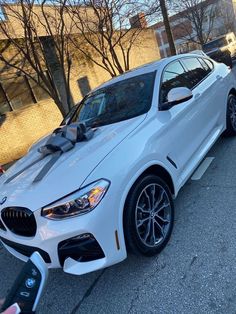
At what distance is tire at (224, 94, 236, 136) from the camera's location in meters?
5.21

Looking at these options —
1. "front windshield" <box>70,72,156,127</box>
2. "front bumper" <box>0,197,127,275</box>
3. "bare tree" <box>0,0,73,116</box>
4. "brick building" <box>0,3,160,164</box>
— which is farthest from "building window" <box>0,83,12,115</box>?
"front bumper" <box>0,197,127,275</box>

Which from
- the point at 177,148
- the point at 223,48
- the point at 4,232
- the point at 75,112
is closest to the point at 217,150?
the point at 177,148

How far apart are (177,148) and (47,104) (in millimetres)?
10146

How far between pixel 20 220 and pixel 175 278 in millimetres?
1382

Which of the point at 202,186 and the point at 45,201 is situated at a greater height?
the point at 45,201

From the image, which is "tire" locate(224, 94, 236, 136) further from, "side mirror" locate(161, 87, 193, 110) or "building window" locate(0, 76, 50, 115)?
"building window" locate(0, 76, 50, 115)

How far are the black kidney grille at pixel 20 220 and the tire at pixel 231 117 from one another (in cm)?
369

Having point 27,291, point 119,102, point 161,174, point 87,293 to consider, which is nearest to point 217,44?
point 119,102

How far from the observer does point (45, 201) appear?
8.43 feet

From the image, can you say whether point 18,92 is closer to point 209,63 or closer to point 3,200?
point 209,63

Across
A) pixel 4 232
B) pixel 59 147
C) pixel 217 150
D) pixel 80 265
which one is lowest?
pixel 217 150

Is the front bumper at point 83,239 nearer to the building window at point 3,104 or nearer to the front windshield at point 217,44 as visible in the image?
the building window at point 3,104

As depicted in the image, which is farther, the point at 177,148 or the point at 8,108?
the point at 8,108

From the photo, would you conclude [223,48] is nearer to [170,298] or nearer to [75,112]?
[75,112]
